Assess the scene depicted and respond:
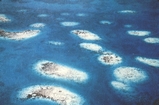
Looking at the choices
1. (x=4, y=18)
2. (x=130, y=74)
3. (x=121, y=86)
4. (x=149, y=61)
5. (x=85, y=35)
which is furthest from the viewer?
(x=4, y=18)

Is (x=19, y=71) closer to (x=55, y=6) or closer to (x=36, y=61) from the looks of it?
(x=36, y=61)

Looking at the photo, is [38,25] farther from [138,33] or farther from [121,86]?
[121,86]

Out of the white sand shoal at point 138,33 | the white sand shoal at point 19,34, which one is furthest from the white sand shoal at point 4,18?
the white sand shoal at point 138,33

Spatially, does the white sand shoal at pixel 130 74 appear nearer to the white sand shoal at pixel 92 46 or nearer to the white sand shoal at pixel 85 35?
the white sand shoal at pixel 92 46

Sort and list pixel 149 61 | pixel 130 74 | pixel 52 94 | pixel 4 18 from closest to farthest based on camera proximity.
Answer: pixel 52 94 < pixel 130 74 < pixel 149 61 < pixel 4 18

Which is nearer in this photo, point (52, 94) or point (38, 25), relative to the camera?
point (52, 94)

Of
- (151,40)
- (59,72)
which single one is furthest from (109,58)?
(151,40)

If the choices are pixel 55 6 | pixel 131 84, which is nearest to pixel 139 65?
pixel 131 84

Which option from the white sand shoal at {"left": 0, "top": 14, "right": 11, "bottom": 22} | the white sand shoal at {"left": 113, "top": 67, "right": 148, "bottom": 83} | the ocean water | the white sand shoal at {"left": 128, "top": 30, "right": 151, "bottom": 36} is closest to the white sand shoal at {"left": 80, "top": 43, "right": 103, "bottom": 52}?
the ocean water
